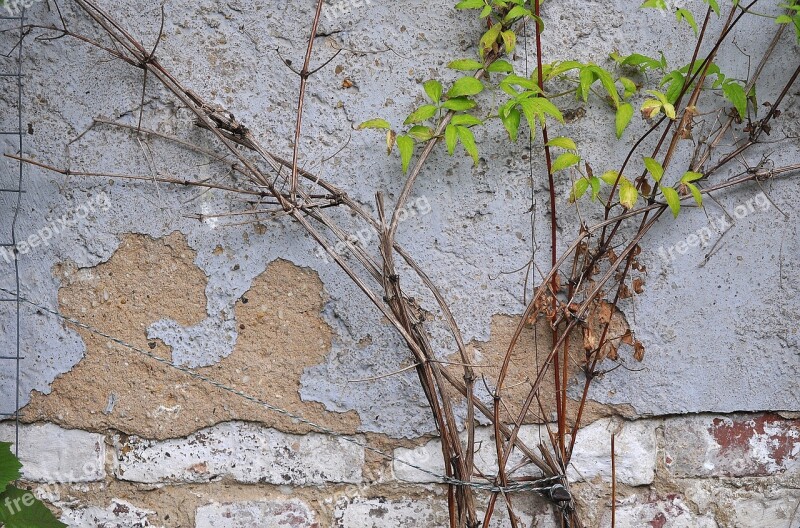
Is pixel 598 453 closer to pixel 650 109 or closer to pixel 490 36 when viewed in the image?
pixel 650 109

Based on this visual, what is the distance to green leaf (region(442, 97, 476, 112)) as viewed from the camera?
5.19ft

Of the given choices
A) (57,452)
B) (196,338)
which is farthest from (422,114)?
(57,452)

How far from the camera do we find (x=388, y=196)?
166cm

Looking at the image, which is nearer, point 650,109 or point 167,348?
point 650,109

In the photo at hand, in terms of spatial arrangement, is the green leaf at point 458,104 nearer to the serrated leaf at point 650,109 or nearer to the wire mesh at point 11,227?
the serrated leaf at point 650,109

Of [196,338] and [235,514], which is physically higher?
[196,338]

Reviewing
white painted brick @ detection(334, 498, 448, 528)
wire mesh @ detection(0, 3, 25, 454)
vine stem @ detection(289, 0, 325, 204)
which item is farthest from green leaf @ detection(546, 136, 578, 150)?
wire mesh @ detection(0, 3, 25, 454)

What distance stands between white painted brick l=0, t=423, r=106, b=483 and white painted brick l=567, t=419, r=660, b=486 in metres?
1.17

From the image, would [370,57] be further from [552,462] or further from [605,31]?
[552,462]

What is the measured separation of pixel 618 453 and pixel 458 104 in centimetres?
94

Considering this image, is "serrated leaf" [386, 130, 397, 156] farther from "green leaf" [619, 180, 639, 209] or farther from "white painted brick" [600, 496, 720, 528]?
"white painted brick" [600, 496, 720, 528]

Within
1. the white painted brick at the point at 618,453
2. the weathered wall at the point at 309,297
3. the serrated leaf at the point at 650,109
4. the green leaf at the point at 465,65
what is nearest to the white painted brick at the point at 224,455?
the weathered wall at the point at 309,297

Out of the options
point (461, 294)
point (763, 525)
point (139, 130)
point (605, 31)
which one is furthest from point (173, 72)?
point (763, 525)

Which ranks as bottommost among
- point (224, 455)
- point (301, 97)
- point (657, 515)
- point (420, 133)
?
point (657, 515)
